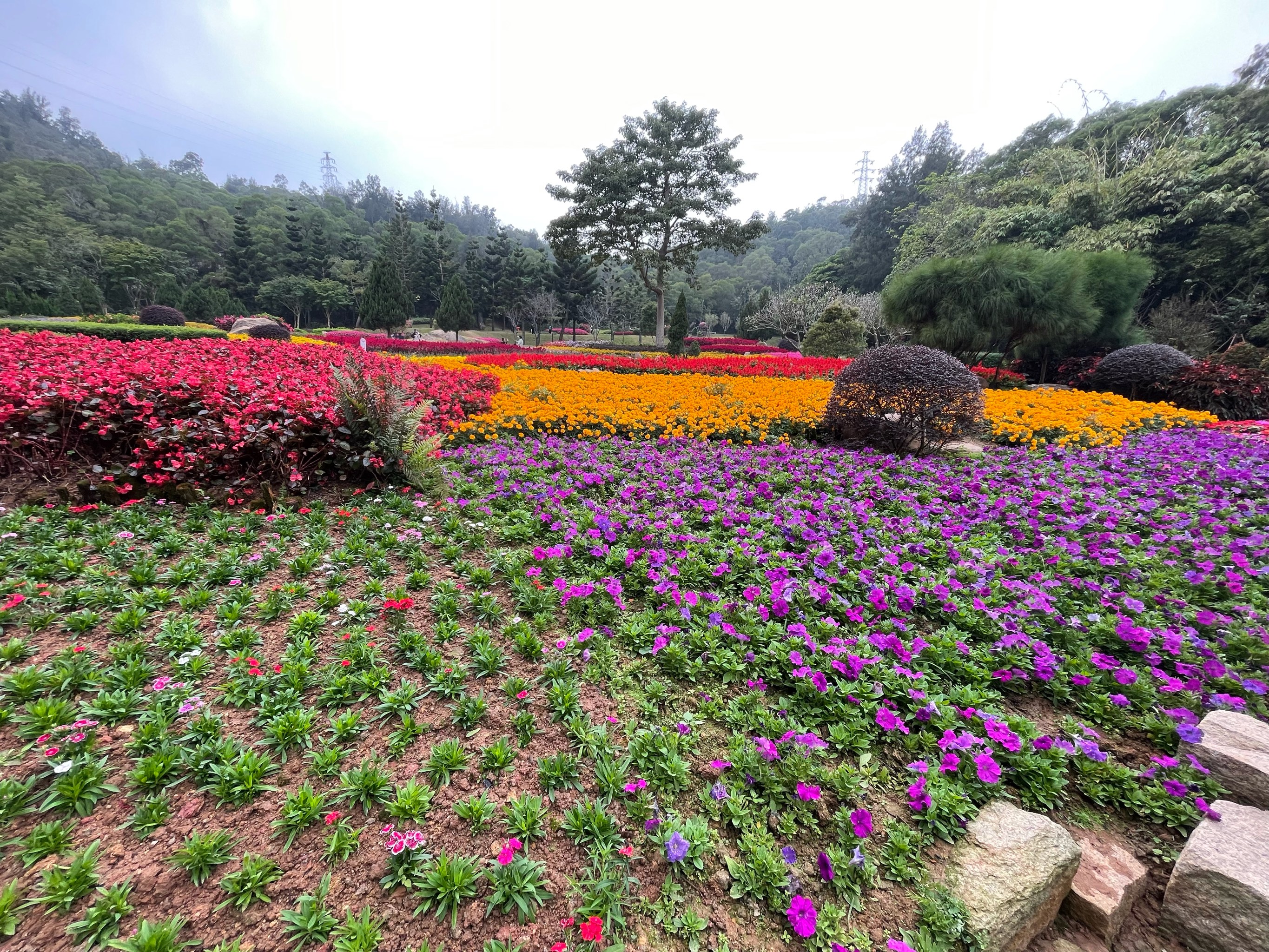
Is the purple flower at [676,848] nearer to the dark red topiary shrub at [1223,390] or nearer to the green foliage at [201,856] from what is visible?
the green foliage at [201,856]

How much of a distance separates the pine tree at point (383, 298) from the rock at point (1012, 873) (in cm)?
3164

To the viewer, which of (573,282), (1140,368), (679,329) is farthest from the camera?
(573,282)

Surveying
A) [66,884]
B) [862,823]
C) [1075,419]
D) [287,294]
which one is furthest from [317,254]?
[862,823]

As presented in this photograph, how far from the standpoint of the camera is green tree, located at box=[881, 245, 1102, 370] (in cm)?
1119

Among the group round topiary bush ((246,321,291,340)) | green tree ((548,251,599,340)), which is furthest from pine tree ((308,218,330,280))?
round topiary bush ((246,321,291,340))

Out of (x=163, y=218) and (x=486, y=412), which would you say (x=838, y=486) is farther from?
(x=163, y=218)

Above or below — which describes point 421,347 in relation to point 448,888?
above

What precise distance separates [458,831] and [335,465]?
11.2 ft

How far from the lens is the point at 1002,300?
37.0 ft

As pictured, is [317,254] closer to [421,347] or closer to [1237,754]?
[421,347]

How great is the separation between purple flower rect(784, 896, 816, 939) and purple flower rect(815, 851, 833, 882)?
13cm

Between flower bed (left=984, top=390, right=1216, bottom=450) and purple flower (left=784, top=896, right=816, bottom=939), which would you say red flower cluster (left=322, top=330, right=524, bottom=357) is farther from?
purple flower (left=784, top=896, right=816, bottom=939)

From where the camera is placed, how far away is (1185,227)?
1521 centimetres

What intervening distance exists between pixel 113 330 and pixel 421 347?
27.4 ft
